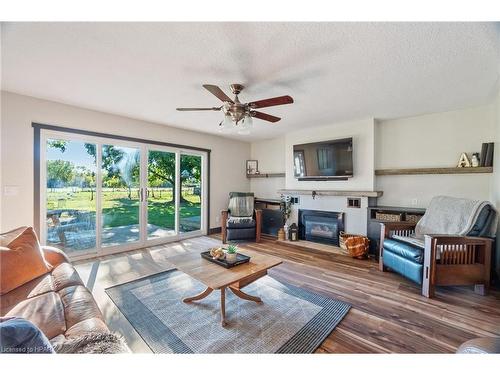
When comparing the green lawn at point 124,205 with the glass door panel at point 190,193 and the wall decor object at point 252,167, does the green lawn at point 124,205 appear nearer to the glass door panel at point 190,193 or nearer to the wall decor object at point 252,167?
the glass door panel at point 190,193

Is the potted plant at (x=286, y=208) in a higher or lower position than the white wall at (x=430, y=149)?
lower

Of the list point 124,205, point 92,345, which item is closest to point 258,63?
point 92,345

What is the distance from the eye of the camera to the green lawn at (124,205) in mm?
3223

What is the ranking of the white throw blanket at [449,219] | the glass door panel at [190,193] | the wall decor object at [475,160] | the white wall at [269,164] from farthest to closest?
1. the white wall at [269,164]
2. the glass door panel at [190,193]
3. the wall decor object at [475,160]
4. the white throw blanket at [449,219]

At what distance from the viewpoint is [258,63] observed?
6.44ft

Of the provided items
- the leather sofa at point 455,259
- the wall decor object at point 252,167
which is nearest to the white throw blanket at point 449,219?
the leather sofa at point 455,259

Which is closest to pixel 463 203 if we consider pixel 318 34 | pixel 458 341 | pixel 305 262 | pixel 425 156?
pixel 425 156

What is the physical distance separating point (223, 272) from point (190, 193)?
3.06 meters

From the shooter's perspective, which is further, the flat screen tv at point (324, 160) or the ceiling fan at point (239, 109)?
the flat screen tv at point (324, 160)

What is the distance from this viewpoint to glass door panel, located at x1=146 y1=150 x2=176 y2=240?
405 centimetres

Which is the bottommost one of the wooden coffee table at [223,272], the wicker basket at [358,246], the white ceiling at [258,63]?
the wicker basket at [358,246]

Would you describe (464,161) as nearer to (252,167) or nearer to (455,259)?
(455,259)

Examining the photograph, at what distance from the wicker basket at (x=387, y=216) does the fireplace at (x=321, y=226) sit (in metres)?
0.59

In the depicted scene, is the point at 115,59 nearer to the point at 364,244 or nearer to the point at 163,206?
the point at 163,206
